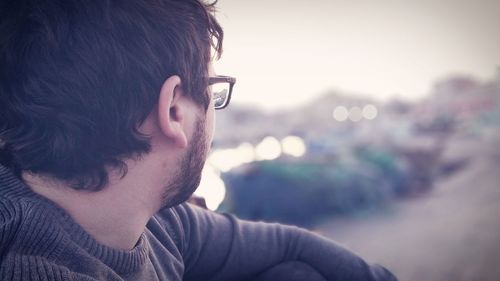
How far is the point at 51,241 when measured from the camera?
87cm

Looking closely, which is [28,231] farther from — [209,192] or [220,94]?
[209,192]

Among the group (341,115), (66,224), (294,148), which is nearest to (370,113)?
(341,115)

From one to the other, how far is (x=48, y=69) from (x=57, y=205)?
0.35 meters

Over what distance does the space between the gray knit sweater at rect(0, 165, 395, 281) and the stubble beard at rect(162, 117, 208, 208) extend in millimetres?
163

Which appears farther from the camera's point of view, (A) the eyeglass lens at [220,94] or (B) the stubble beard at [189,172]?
(A) the eyeglass lens at [220,94]

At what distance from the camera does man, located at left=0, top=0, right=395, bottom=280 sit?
92 cm

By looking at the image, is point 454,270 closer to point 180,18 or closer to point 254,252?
point 254,252

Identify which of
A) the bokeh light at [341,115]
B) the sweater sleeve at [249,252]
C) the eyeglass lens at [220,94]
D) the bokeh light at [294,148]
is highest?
the eyeglass lens at [220,94]

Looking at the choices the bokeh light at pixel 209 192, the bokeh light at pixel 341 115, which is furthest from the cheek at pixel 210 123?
the bokeh light at pixel 341 115

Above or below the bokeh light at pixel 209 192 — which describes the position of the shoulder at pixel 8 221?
above

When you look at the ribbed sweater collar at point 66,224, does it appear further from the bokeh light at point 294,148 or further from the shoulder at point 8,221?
the bokeh light at point 294,148

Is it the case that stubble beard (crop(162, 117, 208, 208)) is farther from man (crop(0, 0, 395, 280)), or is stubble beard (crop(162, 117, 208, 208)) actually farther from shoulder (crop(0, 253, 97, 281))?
shoulder (crop(0, 253, 97, 281))

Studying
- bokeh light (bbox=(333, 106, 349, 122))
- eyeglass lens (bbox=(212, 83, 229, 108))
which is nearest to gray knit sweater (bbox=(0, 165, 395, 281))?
eyeglass lens (bbox=(212, 83, 229, 108))

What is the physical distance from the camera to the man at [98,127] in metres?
0.92
